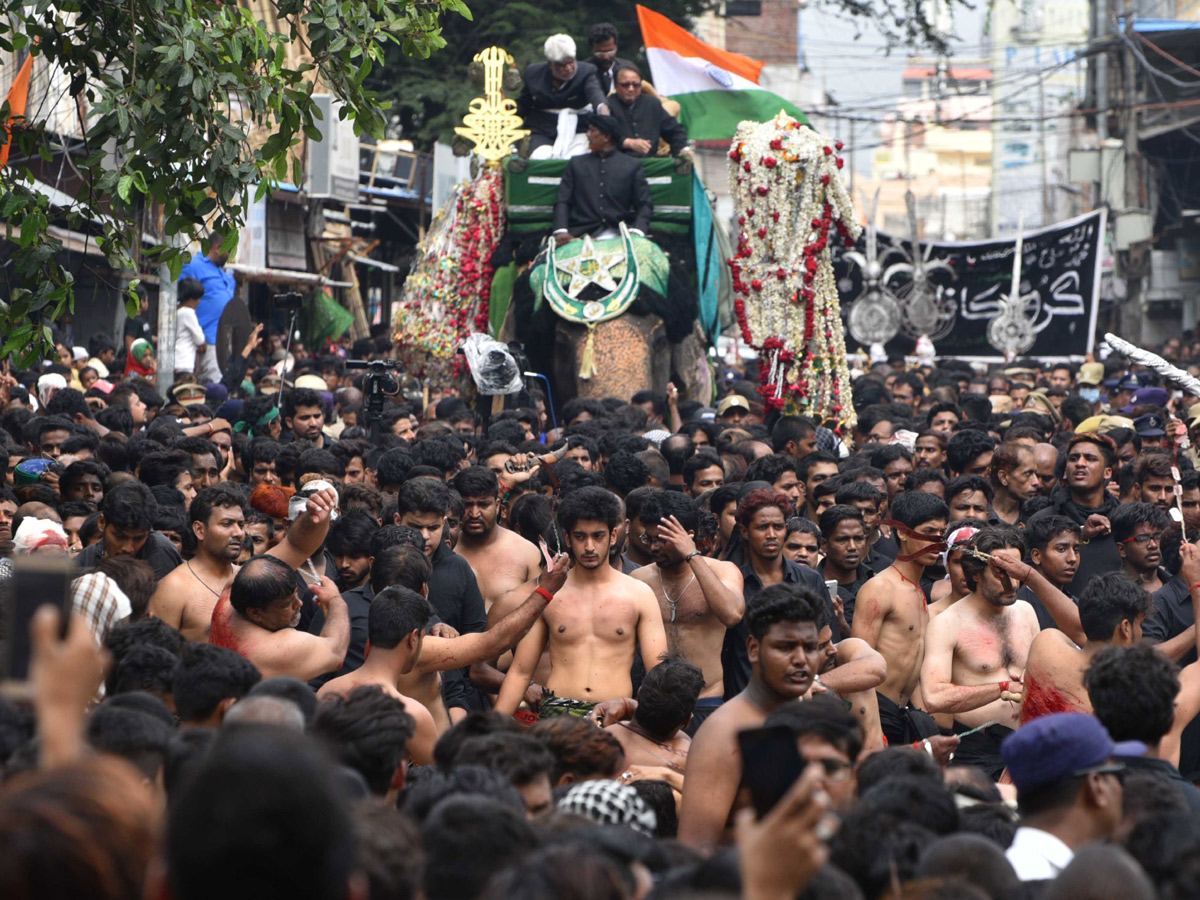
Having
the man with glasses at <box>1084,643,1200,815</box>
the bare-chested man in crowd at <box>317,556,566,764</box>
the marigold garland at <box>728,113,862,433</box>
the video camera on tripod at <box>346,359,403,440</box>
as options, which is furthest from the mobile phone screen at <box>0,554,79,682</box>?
the marigold garland at <box>728,113,862,433</box>

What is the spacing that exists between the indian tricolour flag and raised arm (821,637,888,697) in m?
12.0

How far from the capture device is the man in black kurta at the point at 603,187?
49.0 ft

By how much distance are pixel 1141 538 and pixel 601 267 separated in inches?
317

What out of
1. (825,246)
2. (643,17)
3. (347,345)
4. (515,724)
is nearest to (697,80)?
(643,17)

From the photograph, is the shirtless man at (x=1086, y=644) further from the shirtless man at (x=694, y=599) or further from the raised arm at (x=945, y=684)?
the shirtless man at (x=694, y=599)

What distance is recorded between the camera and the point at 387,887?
2.86 m

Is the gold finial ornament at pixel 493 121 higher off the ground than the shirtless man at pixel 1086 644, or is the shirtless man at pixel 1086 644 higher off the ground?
the gold finial ornament at pixel 493 121

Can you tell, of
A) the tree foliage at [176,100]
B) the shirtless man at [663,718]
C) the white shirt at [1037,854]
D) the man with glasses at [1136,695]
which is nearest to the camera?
the white shirt at [1037,854]

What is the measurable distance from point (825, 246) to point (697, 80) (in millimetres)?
4154

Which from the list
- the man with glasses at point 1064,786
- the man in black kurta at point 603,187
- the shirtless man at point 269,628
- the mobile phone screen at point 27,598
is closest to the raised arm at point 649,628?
the shirtless man at point 269,628

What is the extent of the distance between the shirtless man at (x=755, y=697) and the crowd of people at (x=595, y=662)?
1 centimetres

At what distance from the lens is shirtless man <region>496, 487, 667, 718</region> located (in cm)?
635

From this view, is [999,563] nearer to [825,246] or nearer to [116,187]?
[116,187]

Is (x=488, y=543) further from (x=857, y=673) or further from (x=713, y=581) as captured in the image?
(x=857, y=673)
